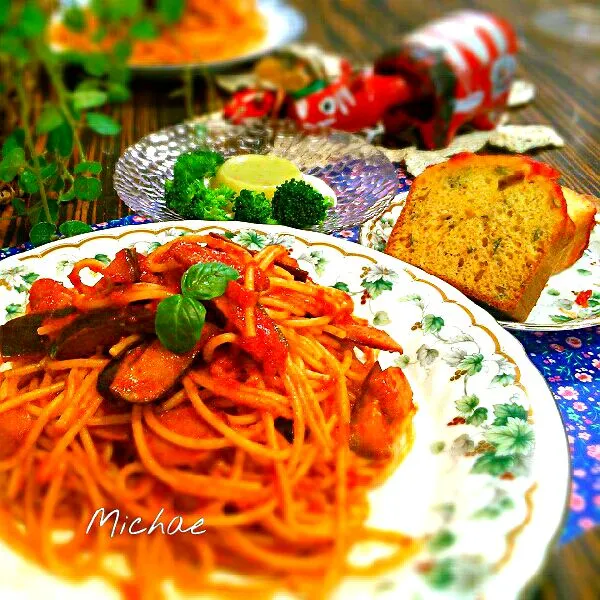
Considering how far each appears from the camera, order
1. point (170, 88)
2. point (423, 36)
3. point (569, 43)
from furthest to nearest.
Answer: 1. point (569, 43)
2. point (170, 88)
3. point (423, 36)

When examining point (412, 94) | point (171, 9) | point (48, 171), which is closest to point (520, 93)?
point (412, 94)

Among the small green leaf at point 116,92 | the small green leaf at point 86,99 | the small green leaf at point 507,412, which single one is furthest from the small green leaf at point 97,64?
the small green leaf at point 507,412

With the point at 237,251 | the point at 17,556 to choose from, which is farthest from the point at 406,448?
the point at 17,556

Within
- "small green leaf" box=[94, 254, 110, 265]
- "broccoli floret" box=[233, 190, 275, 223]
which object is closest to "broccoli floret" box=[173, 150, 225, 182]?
"broccoli floret" box=[233, 190, 275, 223]

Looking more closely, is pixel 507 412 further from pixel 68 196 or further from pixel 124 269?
pixel 68 196

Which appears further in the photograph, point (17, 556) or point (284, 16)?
point (284, 16)

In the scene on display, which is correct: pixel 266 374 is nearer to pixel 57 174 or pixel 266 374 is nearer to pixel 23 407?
pixel 23 407

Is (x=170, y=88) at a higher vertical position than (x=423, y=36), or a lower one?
lower

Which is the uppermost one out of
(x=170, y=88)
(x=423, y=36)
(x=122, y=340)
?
(x=423, y=36)

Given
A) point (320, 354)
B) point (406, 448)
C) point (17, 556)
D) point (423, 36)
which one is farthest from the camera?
point (423, 36)

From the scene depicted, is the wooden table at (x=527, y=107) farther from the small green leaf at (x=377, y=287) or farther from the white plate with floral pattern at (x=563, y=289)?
the small green leaf at (x=377, y=287)
